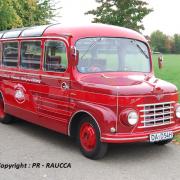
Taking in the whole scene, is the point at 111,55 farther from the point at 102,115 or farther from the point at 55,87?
the point at 102,115

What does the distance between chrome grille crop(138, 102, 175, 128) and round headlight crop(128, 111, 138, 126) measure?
5.6 inches

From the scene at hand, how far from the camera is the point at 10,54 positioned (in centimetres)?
1062

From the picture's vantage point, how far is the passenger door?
8.28m

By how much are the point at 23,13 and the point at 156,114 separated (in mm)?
18342

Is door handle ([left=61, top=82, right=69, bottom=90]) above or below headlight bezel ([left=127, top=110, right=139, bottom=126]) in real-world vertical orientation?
above

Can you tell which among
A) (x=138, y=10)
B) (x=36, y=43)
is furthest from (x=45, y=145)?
(x=138, y=10)

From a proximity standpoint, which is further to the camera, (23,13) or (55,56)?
(23,13)

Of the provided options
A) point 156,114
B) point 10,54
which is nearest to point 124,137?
point 156,114

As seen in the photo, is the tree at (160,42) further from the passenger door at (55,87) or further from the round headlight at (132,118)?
the round headlight at (132,118)

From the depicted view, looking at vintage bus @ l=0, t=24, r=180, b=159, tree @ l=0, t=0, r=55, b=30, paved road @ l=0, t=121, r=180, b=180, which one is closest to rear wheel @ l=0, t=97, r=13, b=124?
vintage bus @ l=0, t=24, r=180, b=159

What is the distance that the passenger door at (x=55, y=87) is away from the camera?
8.28 m

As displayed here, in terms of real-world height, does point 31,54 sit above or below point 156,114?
above

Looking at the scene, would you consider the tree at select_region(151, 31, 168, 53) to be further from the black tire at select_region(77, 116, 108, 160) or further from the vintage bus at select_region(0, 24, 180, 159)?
the black tire at select_region(77, 116, 108, 160)

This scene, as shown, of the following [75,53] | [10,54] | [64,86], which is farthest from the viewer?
[10,54]
